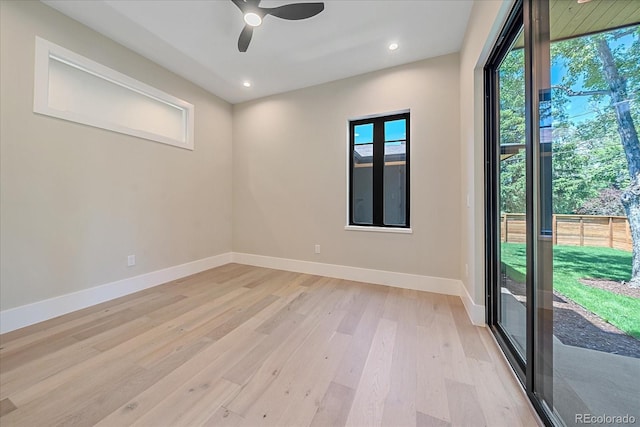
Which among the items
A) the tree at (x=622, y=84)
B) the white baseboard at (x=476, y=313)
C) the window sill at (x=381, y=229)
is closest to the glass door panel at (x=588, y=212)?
the tree at (x=622, y=84)

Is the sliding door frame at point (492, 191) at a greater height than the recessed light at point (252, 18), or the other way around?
the recessed light at point (252, 18)

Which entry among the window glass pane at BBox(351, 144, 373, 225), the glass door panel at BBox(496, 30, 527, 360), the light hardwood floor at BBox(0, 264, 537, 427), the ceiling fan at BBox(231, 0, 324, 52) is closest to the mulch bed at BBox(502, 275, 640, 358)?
the glass door panel at BBox(496, 30, 527, 360)

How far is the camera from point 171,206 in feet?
10.3

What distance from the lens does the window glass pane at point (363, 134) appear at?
319 centimetres

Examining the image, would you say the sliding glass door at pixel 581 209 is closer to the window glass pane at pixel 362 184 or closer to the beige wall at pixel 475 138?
the beige wall at pixel 475 138

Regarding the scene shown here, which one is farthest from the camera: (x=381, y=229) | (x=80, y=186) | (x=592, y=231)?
(x=381, y=229)

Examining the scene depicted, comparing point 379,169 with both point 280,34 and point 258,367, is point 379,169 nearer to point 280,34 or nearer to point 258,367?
point 280,34

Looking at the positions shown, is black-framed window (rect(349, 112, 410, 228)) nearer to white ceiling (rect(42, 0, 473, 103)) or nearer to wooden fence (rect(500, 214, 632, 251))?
white ceiling (rect(42, 0, 473, 103))

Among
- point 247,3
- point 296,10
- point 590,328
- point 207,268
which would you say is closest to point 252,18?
point 247,3

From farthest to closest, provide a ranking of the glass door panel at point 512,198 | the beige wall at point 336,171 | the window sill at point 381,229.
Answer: the window sill at point 381,229
the beige wall at point 336,171
the glass door panel at point 512,198

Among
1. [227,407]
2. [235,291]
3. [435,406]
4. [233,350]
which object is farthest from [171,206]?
[435,406]

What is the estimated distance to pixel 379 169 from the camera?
3.13 metres

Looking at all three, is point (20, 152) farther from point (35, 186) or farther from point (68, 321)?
point (68, 321)

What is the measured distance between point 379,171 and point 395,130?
22.0 inches
